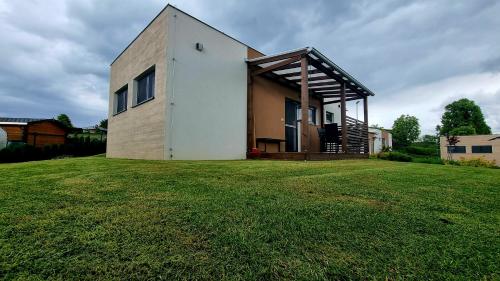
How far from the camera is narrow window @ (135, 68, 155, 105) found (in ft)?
22.7

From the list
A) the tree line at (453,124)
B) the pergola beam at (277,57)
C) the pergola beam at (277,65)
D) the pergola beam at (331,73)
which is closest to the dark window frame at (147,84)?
the pergola beam at (277,57)

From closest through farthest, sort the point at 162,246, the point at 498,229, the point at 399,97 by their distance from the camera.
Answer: the point at 162,246 < the point at 498,229 < the point at 399,97

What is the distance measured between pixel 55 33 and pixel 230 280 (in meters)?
12.4

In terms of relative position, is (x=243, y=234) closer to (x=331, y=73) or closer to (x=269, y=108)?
(x=269, y=108)

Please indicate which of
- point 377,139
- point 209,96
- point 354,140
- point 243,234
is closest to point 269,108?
point 209,96

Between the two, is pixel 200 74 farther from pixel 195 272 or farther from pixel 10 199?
pixel 195 272

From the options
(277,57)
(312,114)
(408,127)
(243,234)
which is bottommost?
(243,234)

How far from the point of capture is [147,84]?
23.8 feet

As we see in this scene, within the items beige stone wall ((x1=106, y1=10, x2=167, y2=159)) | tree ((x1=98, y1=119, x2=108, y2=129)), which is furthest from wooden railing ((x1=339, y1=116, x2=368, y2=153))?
tree ((x1=98, y1=119, x2=108, y2=129))

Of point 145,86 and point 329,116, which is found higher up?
point 145,86

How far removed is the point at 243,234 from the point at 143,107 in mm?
6617

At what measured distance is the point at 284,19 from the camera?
8.30 m

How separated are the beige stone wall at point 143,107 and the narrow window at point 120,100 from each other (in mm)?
213

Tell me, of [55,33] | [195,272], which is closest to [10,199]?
[195,272]
